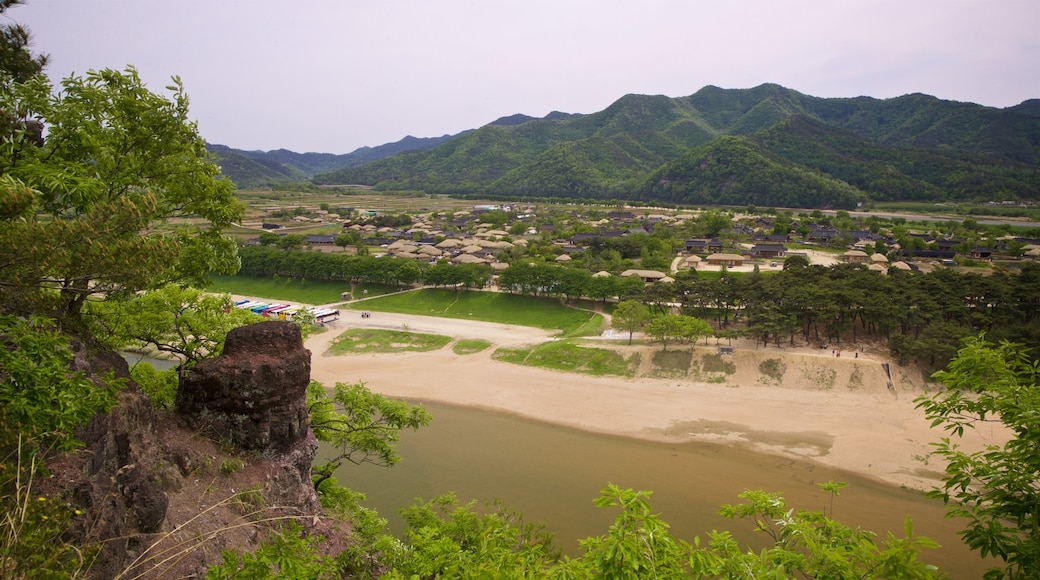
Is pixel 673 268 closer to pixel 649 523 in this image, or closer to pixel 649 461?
pixel 649 461

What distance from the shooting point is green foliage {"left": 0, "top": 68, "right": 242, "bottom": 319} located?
235 inches

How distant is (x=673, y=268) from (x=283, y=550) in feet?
178

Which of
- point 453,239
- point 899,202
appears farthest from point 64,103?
point 899,202

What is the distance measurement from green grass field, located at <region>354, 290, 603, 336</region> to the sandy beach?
7414mm

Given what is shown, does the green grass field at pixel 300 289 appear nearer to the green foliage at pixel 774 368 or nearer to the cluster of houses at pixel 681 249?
the cluster of houses at pixel 681 249

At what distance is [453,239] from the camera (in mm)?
75812

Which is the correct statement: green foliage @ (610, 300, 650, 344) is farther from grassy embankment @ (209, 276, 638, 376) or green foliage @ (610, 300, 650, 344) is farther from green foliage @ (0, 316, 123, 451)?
green foliage @ (0, 316, 123, 451)

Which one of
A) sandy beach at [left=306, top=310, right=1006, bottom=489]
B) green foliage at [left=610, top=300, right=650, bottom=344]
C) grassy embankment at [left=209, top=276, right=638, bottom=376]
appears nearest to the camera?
sandy beach at [left=306, top=310, right=1006, bottom=489]

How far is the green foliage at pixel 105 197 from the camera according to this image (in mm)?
5980

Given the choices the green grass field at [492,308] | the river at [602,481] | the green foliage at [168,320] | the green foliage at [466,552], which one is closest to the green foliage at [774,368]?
the river at [602,481]

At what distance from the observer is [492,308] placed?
47281 mm

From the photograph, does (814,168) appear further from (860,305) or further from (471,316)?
(471,316)

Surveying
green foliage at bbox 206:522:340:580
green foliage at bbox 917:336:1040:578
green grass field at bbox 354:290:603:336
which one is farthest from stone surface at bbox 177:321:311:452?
green grass field at bbox 354:290:603:336

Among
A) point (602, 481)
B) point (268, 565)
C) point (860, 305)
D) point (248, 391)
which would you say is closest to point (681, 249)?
point (860, 305)
